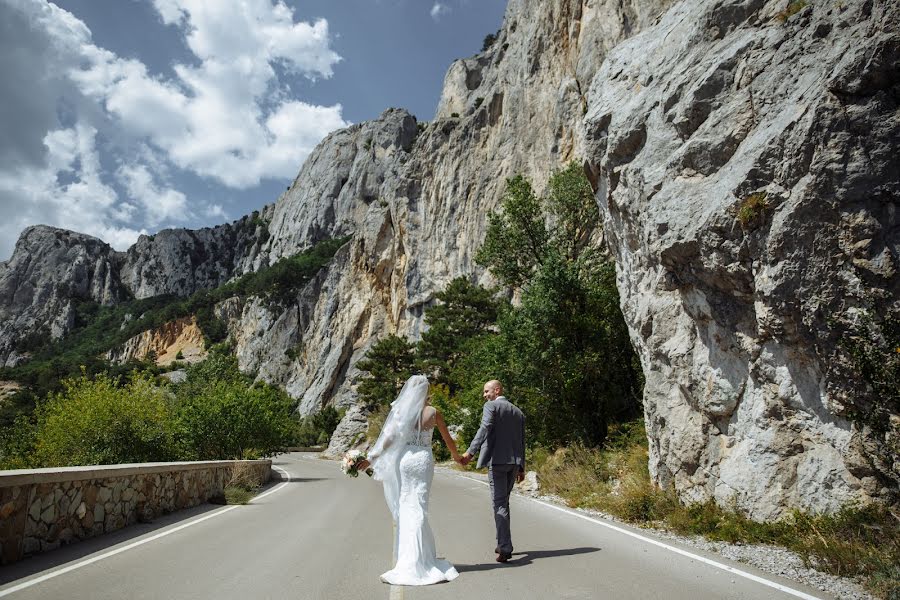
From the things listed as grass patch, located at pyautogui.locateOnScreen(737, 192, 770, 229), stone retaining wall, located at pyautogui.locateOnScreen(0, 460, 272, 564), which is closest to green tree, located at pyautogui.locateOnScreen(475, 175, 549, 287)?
grass patch, located at pyautogui.locateOnScreen(737, 192, 770, 229)

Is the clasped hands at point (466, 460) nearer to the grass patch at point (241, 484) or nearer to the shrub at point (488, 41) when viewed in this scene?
the grass patch at point (241, 484)

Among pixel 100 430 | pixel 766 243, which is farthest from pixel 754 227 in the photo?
pixel 100 430

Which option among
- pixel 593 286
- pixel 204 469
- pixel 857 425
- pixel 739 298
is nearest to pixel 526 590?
pixel 857 425

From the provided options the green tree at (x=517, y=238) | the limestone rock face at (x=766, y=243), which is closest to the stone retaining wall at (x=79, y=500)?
the limestone rock face at (x=766, y=243)

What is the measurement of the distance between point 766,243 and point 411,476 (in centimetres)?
607

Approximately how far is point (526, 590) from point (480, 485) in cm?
1232

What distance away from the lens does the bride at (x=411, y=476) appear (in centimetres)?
522

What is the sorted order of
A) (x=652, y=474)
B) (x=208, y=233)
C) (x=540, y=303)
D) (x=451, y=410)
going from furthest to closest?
(x=208, y=233) → (x=451, y=410) → (x=540, y=303) → (x=652, y=474)

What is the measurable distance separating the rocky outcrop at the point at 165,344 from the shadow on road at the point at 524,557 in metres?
101

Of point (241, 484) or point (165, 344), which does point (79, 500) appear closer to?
point (241, 484)

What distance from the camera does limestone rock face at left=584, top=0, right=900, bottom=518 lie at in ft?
23.0

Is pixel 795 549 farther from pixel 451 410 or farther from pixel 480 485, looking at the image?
pixel 451 410

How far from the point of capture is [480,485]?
16.8 m

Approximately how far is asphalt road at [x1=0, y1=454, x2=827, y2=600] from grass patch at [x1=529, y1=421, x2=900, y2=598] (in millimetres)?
710
